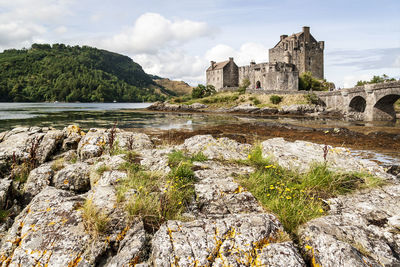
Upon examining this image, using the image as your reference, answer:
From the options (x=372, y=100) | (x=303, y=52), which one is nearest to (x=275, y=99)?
(x=372, y=100)

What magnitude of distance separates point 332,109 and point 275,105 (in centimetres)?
1189

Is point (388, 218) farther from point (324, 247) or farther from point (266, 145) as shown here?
point (266, 145)

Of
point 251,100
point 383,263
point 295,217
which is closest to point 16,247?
point 295,217

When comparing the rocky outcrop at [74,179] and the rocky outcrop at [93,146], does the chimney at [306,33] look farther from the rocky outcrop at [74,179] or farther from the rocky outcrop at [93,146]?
the rocky outcrop at [74,179]

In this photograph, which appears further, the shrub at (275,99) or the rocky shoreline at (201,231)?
the shrub at (275,99)

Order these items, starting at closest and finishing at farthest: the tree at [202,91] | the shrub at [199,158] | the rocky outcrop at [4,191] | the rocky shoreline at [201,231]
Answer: the rocky shoreline at [201,231], the rocky outcrop at [4,191], the shrub at [199,158], the tree at [202,91]

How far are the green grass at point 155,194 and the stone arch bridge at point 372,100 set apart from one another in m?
38.9

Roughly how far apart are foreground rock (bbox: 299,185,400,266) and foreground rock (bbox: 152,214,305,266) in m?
0.36

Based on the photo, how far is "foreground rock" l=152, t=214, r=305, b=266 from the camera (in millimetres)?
2996

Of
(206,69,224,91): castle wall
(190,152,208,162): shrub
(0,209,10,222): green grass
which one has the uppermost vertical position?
(206,69,224,91): castle wall

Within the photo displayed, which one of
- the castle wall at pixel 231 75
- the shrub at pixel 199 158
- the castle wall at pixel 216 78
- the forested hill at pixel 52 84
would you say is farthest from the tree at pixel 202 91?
the forested hill at pixel 52 84

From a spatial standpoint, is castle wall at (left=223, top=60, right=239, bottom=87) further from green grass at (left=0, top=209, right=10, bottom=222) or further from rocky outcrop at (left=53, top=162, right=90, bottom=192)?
green grass at (left=0, top=209, right=10, bottom=222)

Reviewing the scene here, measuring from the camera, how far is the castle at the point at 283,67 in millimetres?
62787

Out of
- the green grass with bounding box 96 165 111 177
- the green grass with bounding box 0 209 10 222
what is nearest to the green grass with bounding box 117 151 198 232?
the green grass with bounding box 96 165 111 177
